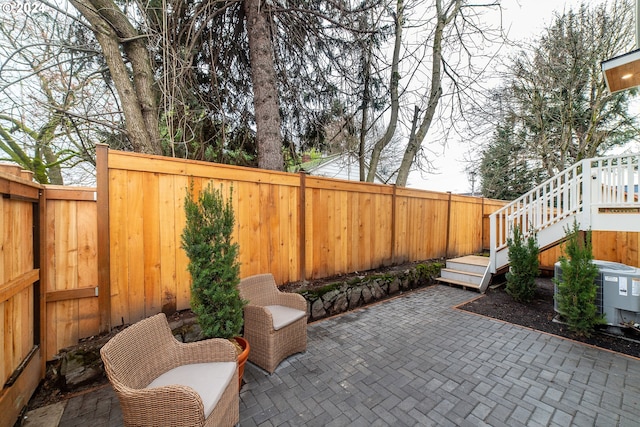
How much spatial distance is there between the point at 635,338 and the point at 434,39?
21.6 ft

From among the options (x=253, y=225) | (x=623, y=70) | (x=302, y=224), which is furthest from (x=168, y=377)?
(x=623, y=70)

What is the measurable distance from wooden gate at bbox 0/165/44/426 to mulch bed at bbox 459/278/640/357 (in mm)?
5159

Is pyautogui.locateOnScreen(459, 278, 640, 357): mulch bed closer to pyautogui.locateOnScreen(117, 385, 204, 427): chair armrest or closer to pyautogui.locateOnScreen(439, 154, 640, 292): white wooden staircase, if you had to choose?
pyautogui.locateOnScreen(439, 154, 640, 292): white wooden staircase

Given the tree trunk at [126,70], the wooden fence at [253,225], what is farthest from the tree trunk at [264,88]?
the tree trunk at [126,70]

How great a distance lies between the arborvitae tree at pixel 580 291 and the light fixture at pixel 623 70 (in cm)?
242

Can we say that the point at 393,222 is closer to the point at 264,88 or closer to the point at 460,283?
the point at 460,283

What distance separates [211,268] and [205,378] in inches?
31.8

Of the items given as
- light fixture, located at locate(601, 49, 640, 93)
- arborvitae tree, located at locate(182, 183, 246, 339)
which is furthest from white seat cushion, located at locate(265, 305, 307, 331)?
light fixture, located at locate(601, 49, 640, 93)

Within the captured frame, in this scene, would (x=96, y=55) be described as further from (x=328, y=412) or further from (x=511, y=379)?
(x=511, y=379)

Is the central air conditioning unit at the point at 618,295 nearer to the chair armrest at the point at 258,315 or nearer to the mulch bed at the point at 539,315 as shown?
the mulch bed at the point at 539,315

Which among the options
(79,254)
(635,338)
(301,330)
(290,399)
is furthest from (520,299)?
(79,254)

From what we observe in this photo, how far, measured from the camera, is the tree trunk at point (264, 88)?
4.01 metres

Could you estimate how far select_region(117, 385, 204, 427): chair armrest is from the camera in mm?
1366

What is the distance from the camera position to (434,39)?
6.14m
